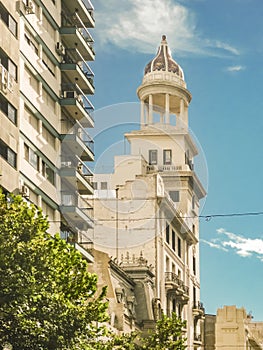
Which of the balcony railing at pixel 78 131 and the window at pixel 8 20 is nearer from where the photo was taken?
the window at pixel 8 20

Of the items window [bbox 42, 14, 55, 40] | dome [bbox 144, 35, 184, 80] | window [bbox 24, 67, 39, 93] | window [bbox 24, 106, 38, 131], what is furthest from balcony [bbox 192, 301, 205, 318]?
window [bbox 24, 67, 39, 93]

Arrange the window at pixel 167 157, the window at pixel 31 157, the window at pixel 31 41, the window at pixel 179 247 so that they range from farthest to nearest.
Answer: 1. the window at pixel 167 157
2. the window at pixel 179 247
3. the window at pixel 31 41
4. the window at pixel 31 157

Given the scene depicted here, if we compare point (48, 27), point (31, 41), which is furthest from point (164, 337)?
point (48, 27)

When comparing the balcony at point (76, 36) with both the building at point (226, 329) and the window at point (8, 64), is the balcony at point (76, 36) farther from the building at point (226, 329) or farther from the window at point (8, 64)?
the building at point (226, 329)

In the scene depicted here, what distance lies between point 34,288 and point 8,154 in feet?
44.8

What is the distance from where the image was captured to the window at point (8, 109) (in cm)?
4894

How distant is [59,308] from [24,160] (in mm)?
14937

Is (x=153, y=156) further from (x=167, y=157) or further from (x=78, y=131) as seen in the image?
(x=78, y=131)

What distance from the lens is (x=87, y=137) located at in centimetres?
6519

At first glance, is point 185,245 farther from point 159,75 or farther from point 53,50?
point 53,50

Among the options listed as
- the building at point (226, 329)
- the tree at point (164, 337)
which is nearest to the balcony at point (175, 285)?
the building at point (226, 329)

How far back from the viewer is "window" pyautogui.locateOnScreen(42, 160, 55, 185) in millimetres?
55750

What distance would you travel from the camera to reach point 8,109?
49531 millimetres

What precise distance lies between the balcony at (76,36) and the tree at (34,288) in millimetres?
23170
